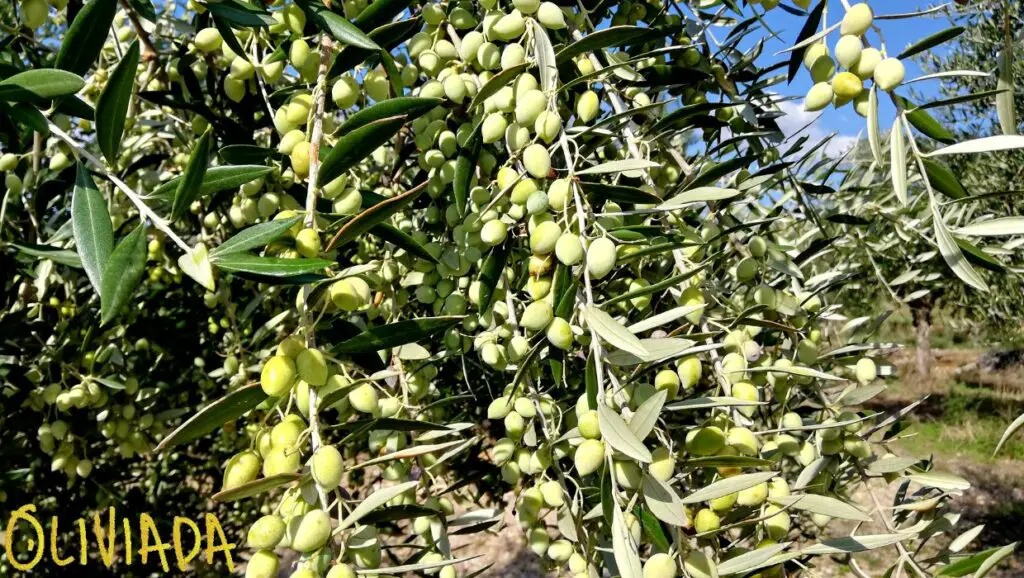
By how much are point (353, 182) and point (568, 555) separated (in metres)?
0.50

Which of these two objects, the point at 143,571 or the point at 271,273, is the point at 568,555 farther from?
the point at 143,571

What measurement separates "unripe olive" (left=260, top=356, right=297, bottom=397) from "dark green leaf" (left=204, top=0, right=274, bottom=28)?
0.38 metres

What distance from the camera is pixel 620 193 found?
2.17ft

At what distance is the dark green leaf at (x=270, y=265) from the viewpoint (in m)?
0.51

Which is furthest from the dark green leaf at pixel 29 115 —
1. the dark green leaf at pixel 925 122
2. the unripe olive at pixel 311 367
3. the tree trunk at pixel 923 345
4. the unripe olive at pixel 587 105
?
the tree trunk at pixel 923 345

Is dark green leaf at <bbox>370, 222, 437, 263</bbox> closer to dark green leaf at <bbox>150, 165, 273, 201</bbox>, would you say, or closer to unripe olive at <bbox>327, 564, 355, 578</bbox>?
dark green leaf at <bbox>150, 165, 273, 201</bbox>

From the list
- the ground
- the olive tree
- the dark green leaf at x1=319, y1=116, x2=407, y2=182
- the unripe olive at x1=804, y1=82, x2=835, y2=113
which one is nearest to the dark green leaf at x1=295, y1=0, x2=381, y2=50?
the olive tree

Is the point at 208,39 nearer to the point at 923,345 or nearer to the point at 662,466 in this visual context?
the point at 662,466

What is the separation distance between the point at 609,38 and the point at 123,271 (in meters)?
0.50

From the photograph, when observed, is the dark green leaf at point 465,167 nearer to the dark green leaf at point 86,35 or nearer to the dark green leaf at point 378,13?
the dark green leaf at point 378,13

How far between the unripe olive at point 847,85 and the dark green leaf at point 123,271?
23.1 inches

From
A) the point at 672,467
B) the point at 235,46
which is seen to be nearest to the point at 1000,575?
the point at 672,467

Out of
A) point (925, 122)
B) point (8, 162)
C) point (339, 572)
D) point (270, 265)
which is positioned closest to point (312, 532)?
point (339, 572)

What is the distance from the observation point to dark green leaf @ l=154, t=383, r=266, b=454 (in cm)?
53
